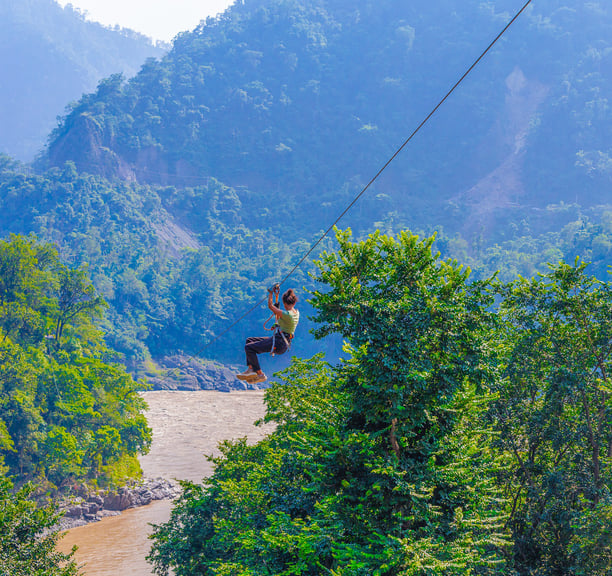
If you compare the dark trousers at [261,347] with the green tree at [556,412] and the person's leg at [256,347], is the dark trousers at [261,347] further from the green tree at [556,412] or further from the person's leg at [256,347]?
the green tree at [556,412]

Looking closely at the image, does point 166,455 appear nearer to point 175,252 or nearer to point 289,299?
point 289,299

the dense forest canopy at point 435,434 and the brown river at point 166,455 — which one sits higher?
the brown river at point 166,455

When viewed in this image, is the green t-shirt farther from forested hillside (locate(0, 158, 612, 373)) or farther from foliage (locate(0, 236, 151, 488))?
forested hillside (locate(0, 158, 612, 373))

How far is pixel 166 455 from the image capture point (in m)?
60.9

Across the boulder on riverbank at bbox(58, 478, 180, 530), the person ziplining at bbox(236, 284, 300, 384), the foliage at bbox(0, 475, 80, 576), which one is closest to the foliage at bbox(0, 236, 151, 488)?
the boulder on riverbank at bbox(58, 478, 180, 530)

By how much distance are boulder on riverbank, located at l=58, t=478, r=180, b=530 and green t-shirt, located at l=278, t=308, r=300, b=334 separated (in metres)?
29.3

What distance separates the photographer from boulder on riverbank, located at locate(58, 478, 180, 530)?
38.1m

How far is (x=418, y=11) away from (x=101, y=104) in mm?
97978

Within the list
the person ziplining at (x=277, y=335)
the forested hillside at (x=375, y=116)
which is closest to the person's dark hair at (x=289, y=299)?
the person ziplining at (x=277, y=335)

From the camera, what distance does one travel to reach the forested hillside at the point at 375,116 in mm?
137000

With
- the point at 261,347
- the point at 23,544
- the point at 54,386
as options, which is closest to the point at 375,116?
the point at 54,386

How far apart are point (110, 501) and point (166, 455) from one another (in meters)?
19.4

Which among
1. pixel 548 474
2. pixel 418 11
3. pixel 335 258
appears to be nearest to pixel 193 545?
pixel 548 474

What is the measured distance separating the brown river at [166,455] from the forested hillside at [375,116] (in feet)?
195
